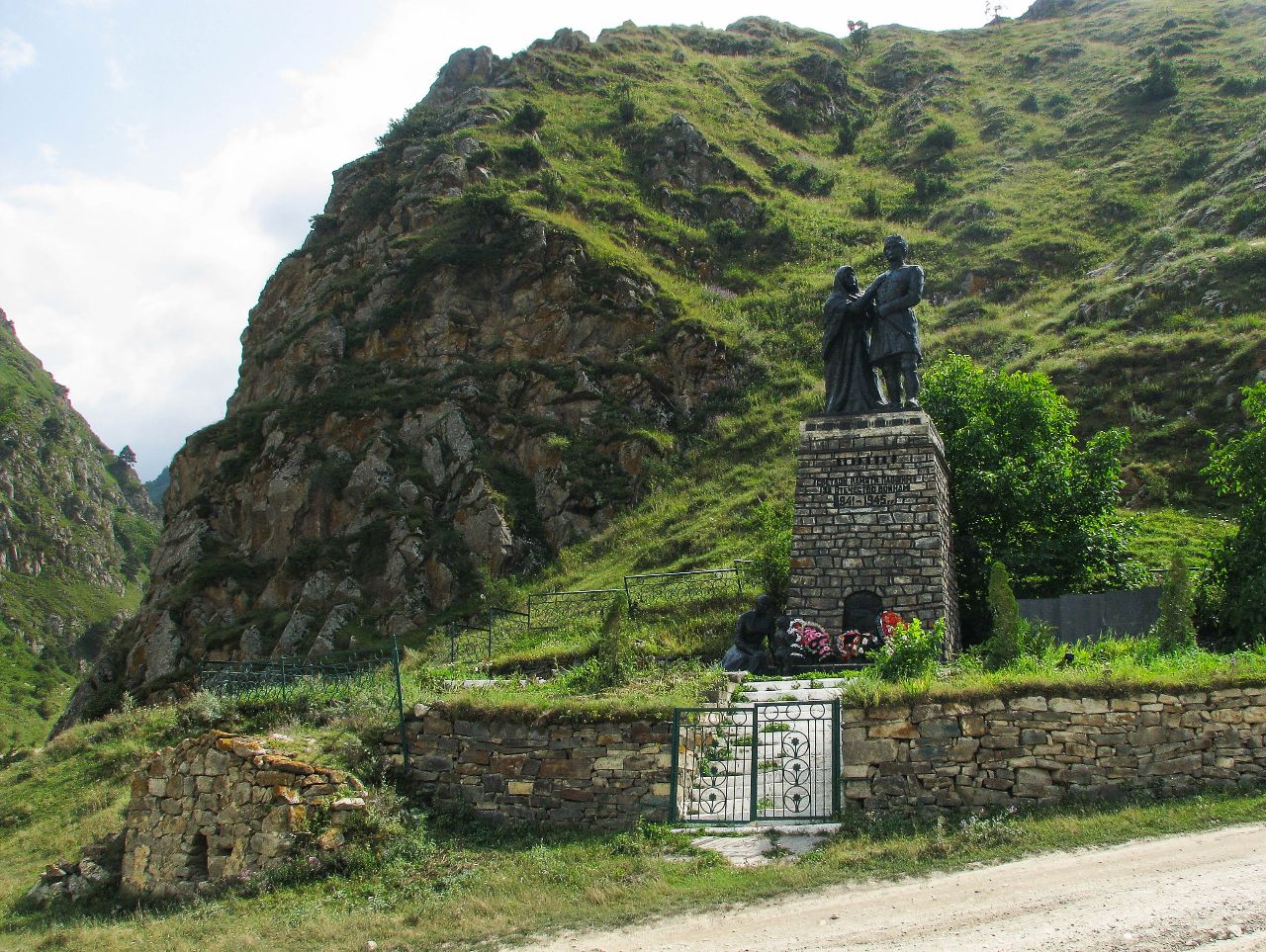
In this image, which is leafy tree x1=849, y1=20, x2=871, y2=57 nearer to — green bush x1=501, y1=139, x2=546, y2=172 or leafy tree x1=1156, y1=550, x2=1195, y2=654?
green bush x1=501, y1=139, x2=546, y2=172

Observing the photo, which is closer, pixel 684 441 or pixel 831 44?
pixel 684 441

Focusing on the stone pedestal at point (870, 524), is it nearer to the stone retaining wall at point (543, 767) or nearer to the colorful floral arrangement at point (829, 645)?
the colorful floral arrangement at point (829, 645)

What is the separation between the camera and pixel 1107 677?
9562 millimetres

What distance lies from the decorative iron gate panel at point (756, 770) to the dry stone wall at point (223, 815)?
3.55 m

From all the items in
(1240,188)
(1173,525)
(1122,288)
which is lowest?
(1173,525)

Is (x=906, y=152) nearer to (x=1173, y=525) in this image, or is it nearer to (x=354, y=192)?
(x=354, y=192)

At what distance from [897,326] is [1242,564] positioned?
6738 mm

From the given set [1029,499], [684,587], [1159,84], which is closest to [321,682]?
[684,587]

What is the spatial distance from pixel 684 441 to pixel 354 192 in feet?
79.2

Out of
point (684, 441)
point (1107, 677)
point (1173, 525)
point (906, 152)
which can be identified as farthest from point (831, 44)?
point (1107, 677)

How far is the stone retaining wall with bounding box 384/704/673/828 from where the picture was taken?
1008 cm

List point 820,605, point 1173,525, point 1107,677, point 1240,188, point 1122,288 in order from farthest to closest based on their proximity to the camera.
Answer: point 1240,188 → point 1122,288 → point 1173,525 → point 820,605 → point 1107,677

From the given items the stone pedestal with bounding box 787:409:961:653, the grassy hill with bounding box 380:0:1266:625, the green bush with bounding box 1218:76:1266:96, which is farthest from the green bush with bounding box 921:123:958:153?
the stone pedestal with bounding box 787:409:961:653

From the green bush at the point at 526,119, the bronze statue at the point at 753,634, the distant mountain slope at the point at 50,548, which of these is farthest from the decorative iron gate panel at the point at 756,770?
the distant mountain slope at the point at 50,548
